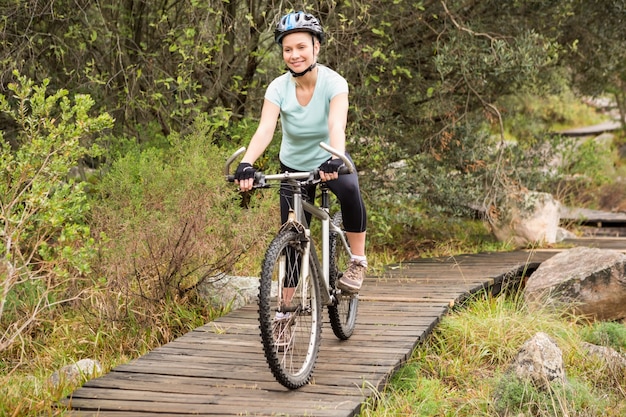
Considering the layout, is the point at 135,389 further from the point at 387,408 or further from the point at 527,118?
the point at 527,118

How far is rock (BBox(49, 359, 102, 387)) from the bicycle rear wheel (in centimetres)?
146

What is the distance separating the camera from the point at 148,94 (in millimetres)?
8047

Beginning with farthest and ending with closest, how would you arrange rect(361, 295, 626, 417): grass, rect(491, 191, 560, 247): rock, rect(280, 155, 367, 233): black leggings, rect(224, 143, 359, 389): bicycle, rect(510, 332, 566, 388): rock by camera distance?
rect(491, 191, 560, 247): rock < rect(510, 332, 566, 388): rock < rect(361, 295, 626, 417): grass < rect(280, 155, 367, 233): black leggings < rect(224, 143, 359, 389): bicycle

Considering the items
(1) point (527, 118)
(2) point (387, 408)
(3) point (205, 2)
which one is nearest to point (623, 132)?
(1) point (527, 118)

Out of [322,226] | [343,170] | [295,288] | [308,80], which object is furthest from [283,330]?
[308,80]

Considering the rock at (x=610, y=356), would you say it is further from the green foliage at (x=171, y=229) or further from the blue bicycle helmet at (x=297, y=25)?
the blue bicycle helmet at (x=297, y=25)

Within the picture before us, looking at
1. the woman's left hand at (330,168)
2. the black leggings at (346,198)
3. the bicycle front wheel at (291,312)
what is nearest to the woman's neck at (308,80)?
the black leggings at (346,198)

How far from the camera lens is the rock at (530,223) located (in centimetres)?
941

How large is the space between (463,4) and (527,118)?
442 cm

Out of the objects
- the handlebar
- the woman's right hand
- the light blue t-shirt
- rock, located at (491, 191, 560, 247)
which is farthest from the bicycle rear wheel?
rock, located at (491, 191, 560, 247)

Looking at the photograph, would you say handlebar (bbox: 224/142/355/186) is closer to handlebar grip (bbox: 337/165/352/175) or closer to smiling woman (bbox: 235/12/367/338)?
handlebar grip (bbox: 337/165/352/175)

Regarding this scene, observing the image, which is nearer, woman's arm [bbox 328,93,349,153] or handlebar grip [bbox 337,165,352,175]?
handlebar grip [bbox 337,165,352,175]

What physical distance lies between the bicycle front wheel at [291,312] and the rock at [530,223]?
5.22 metres

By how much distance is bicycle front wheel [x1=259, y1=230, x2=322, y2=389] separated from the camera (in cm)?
408
